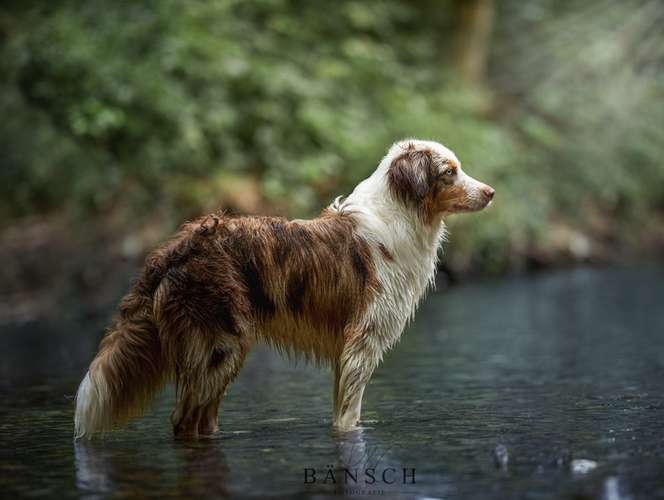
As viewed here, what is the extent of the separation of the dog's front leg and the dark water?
0.47 feet

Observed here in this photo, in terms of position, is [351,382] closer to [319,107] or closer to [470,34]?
[319,107]

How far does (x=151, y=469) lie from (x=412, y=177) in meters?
2.95

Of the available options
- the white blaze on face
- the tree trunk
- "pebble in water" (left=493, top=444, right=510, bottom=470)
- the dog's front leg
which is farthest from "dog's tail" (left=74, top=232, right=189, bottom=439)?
the tree trunk

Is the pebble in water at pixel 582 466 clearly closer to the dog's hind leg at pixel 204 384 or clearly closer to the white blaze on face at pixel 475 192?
the dog's hind leg at pixel 204 384

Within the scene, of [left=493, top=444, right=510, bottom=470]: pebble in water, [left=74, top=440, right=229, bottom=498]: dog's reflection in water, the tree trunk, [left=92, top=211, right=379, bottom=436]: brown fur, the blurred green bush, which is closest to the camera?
[left=74, top=440, right=229, bottom=498]: dog's reflection in water

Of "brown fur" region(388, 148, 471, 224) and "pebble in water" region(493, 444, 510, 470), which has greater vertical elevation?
"brown fur" region(388, 148, 471, 224)

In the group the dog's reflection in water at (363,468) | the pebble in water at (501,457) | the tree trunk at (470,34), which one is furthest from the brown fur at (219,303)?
the tree trunk at (470,34)

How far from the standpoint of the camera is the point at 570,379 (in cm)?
959

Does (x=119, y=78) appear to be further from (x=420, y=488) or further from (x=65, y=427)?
(x=420, y=488)

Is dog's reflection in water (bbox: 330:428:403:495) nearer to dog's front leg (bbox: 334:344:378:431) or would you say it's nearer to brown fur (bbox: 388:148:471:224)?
dog's front leg (bbox: 334:344:378:431)

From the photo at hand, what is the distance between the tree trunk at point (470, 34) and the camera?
85.1 ft

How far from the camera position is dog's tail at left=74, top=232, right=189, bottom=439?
6938 millimetres

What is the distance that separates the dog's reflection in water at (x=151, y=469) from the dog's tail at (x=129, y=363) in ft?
0.66

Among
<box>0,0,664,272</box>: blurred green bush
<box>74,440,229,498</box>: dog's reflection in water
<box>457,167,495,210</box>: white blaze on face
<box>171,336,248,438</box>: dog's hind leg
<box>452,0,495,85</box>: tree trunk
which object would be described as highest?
<box>452,0,495,85</box>: tree trunk
